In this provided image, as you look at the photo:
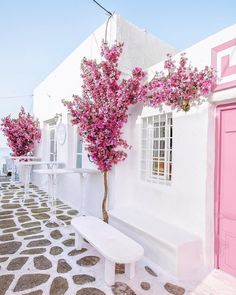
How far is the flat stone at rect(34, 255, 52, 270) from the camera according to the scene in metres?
3.23

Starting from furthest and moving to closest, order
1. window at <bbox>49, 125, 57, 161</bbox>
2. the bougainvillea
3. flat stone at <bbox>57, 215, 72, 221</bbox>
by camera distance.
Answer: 1. window at <bbox>49, 125, 57, 161</bbox>
2. flat stone at <bbox>57, 215, 72, 221</bbox>
3. the bougainvillea

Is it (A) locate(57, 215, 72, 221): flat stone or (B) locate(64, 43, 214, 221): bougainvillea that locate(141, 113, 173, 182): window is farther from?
(A) locate(57, 215, 72, 221): flat stone

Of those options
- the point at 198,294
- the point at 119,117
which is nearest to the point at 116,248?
the point at 198,294

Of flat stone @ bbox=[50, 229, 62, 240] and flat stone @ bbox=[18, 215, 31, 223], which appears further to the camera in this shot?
flat stone @ bbox=[18, 215, 31, 223]

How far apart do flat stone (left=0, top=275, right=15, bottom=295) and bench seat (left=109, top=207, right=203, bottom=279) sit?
2.00 m

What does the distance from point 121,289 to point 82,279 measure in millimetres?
577

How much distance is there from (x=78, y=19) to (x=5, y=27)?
321 cm

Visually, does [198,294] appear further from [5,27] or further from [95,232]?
[5,27]

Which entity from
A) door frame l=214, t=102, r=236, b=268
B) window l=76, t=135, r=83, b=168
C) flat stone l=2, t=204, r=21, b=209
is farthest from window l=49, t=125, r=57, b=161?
door frame l=214, t=102, r=236, b=268

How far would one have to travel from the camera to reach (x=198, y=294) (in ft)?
9.02

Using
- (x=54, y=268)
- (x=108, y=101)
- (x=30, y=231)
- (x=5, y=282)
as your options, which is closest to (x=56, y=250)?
(x=54, y=268)

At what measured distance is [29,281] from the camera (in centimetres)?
288

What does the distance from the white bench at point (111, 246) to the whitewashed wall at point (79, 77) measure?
1490mm

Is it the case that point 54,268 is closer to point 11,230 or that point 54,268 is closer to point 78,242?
point 78,242
